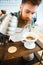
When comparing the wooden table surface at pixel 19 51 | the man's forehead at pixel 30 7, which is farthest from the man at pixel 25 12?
the wooden table surface at pixel 19 51

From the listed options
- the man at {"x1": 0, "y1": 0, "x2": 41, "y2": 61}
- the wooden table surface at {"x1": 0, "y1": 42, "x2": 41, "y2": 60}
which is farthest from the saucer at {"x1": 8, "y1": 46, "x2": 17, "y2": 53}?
the man at {"x1": 0, "y1": 0, "x2": 41, "y2": 61}

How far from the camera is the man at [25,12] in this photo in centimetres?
95

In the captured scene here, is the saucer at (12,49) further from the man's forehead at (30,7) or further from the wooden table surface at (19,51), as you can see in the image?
the man's forehead at (30,7)

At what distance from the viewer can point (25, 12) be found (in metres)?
0.99

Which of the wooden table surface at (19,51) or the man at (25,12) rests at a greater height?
the man at (25,12)

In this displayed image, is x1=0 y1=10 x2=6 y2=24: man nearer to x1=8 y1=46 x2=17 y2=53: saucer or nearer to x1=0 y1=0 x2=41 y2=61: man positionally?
x1=0 y1=0 x2=41 y2=61: man

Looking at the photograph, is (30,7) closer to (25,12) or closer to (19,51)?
(25,12)

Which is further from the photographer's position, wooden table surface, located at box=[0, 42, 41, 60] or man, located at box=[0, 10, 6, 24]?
wooden table surface, located at box=[0, 42, 41, 60]

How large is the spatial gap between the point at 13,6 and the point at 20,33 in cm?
26

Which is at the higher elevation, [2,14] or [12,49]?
[2,14]

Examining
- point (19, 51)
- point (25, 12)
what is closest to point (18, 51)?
point (19, 51)

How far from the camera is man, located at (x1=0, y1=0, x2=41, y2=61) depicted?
3.13ft

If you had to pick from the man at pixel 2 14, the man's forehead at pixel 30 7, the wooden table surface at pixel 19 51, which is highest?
the man's forehead at pixel 30 7

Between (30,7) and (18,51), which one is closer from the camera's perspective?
(30,7)
